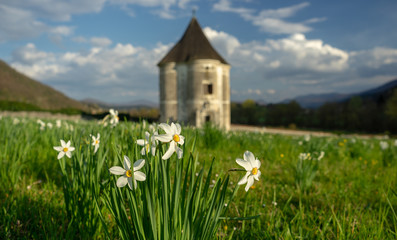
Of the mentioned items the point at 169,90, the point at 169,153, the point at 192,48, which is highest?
the point at 192,48

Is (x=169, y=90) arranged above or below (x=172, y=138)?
above

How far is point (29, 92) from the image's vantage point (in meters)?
47.3

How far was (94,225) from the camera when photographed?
191 centimetres

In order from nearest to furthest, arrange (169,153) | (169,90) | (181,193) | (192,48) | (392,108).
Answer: (169,153), (181,193), (169,90), (192,48), (392,108)

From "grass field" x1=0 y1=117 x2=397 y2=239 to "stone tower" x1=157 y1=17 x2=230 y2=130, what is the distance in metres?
21.3

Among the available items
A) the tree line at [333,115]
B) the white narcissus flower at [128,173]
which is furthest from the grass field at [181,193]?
the tree line at [333,115]

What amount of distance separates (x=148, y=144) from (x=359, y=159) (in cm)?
537

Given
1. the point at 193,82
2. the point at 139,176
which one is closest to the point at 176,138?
the point at 139,176

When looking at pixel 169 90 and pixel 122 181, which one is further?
pixel 169 90

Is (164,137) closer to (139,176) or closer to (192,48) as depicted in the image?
(139,176)

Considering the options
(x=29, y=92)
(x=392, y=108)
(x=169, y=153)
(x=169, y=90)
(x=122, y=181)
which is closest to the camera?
(x=169, y=153)

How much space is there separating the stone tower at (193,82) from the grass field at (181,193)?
840 inches

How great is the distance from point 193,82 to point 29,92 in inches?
1460

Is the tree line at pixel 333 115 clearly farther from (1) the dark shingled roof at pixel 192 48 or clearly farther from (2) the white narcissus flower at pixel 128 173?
(2) the white narcissus flower at pixel 128 173
